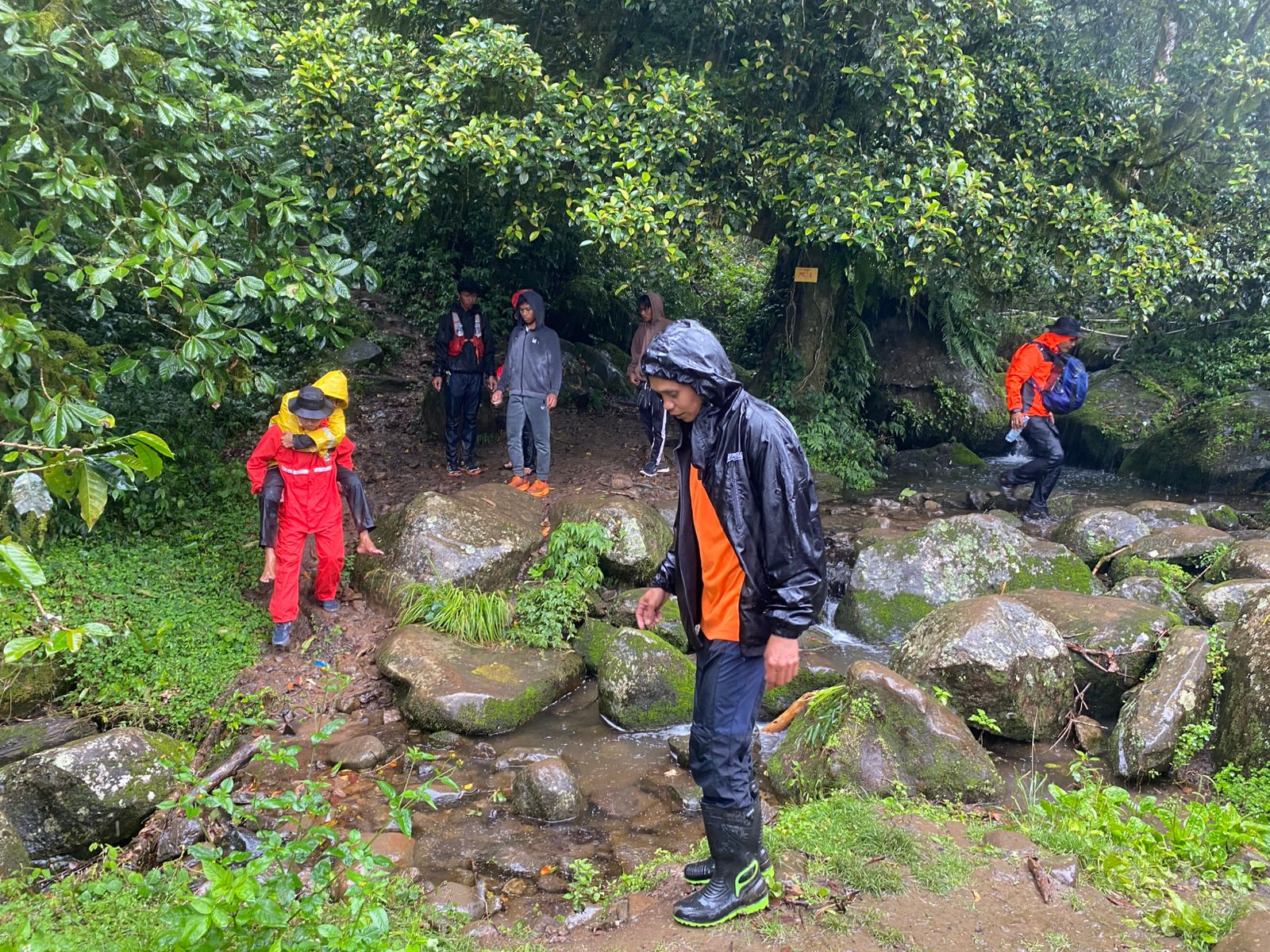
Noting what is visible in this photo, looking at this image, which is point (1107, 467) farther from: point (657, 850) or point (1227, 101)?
point (657, 850)

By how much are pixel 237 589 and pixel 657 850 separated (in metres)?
4.42

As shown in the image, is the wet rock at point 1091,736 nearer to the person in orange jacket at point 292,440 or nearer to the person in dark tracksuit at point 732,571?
the person in dark tracksuit at point 732,571

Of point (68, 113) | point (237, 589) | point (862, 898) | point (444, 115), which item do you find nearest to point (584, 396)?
point (444, 115)

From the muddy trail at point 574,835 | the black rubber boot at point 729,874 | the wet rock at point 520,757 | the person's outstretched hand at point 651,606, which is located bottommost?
the wet rock at point 520,757

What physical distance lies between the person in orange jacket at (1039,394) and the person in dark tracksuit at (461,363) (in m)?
6.18

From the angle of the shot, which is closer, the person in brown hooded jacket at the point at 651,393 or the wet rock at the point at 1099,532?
the wet rock at the point at 1099,532

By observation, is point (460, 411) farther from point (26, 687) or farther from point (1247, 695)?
point (1247, 695)

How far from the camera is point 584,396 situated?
489 inches

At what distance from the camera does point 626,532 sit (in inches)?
316

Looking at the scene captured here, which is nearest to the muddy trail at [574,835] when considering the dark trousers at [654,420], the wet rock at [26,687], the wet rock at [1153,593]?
the dark trousers at [654,420]

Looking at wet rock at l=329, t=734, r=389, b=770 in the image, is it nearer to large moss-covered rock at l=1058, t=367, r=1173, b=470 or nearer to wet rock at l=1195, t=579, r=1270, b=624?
wet rock at l=1195, t=579, r=1270, b=624

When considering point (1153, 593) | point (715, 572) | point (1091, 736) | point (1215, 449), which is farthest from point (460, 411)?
point (1215, 449)

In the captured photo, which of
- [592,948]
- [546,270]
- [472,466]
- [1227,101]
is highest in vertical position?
[1227,101]

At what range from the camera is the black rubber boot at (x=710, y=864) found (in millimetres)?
3408
